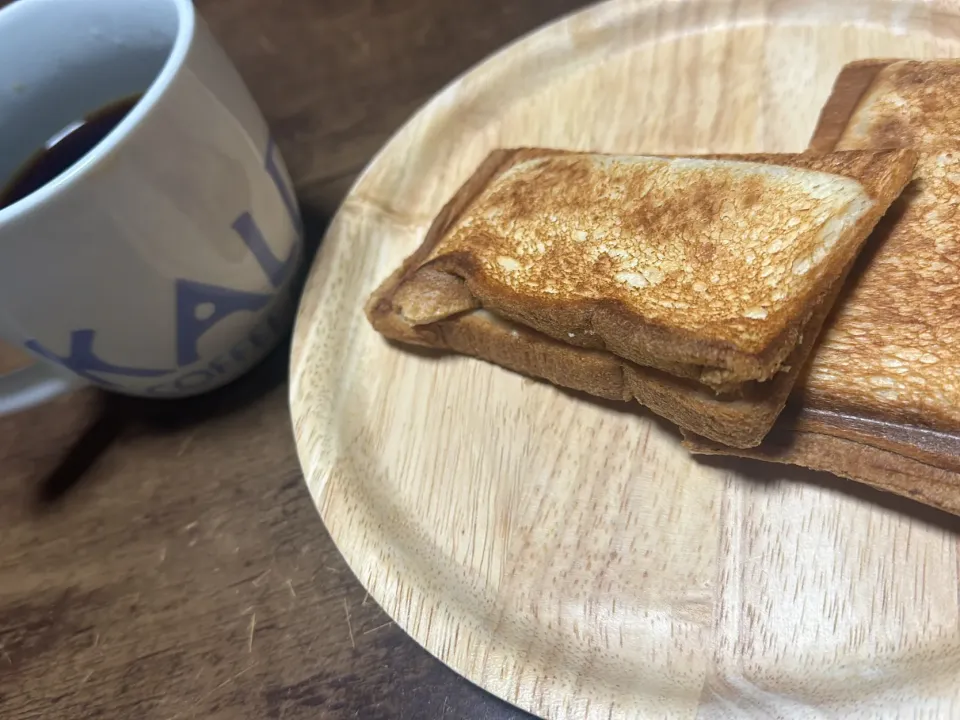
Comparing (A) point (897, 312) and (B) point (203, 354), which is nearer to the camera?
(A) point (897, 312)

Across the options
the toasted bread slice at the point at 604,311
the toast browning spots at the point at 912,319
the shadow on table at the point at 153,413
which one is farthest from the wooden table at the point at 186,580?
the toast browning spots at the point at 912,319

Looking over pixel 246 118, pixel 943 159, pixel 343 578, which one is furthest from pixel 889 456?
pixel 246 118

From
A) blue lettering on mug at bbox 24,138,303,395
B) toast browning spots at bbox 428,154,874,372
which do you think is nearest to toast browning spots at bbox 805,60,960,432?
toast browning spots at bbox 428,154,874,372

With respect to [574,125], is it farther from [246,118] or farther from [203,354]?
[203,354]

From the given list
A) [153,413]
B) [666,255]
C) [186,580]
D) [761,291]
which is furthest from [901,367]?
[153,413]

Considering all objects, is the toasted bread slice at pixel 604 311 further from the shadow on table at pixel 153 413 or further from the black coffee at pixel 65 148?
the black coffee at pixel 65 148

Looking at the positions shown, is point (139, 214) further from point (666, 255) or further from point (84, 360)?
point (666, 255)
